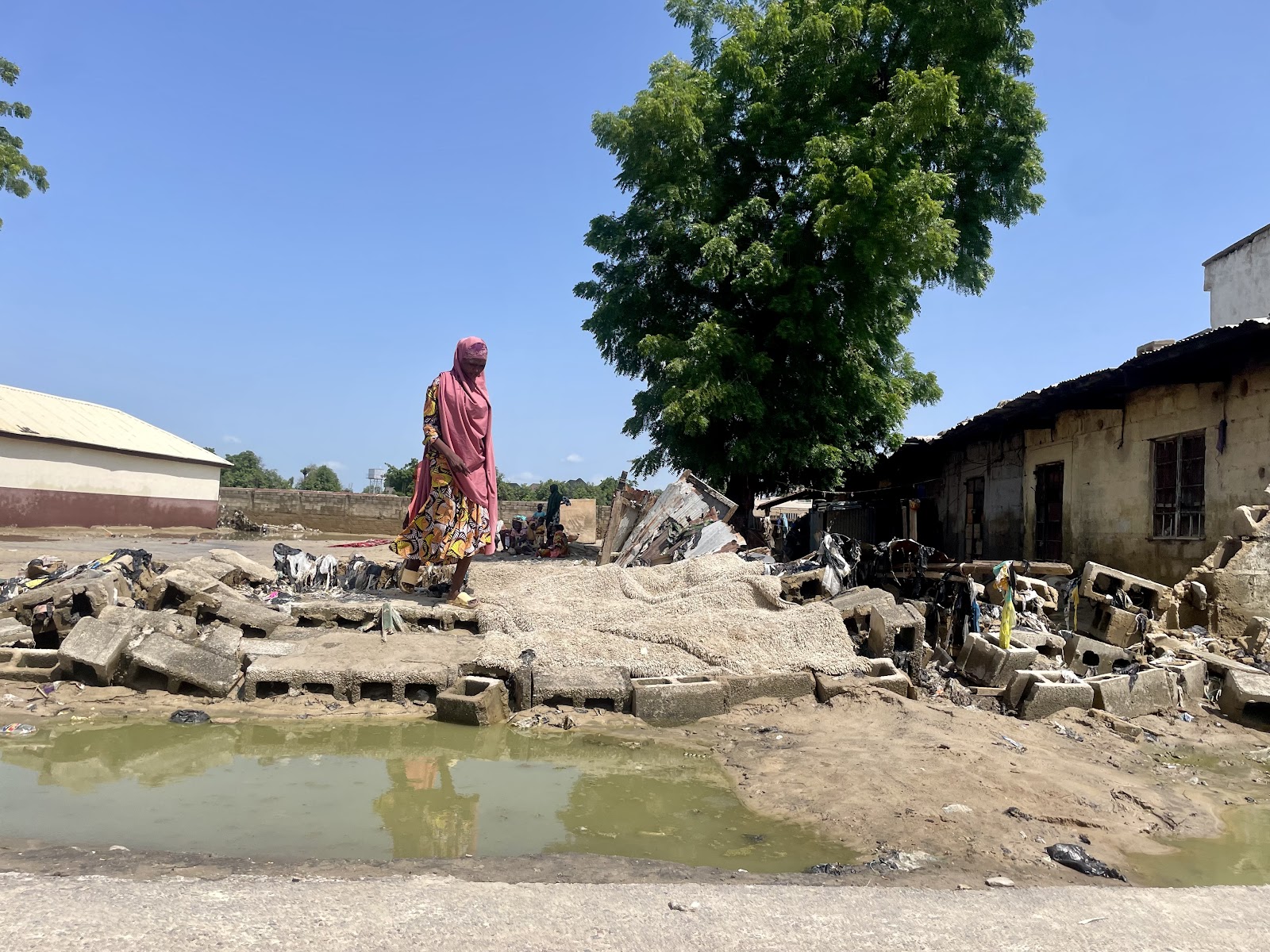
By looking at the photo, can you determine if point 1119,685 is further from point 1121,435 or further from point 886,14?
point 886,14

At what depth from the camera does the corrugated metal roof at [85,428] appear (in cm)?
2394

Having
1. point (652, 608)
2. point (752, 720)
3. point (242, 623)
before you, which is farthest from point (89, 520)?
point (752, 720)

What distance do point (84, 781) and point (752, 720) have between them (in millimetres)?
3844

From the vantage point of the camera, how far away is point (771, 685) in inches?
235

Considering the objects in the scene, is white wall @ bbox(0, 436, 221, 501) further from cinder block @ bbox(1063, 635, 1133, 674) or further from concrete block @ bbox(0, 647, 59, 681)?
cinder block @ bbox(1063, 635, 1133, 674)

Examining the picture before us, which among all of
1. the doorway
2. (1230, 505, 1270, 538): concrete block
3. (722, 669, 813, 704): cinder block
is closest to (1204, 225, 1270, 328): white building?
the doorway

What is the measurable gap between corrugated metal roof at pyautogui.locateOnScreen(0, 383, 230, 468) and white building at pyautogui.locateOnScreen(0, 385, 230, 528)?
3cm

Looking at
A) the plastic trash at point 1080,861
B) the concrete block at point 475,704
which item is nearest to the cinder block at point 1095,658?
the plastic trash at point 1080,861

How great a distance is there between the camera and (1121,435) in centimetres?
1000

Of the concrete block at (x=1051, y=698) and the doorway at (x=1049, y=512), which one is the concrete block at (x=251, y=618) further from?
the doorway at (x=1049, y=512)

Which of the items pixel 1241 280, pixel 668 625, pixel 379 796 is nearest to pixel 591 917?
pixel 379 796

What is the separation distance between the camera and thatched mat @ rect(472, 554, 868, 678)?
623 cm

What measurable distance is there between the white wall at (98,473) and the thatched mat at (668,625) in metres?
21.8

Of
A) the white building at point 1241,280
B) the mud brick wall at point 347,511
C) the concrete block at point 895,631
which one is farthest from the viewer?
the mud brick wall at point 347,511
